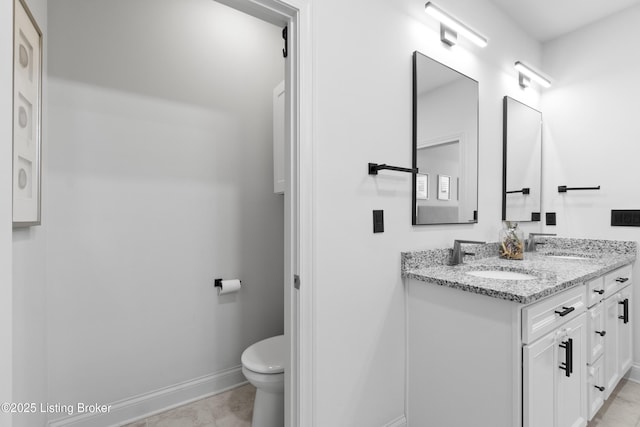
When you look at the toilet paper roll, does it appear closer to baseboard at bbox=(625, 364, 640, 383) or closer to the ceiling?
the ceiling

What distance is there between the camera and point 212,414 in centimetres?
179

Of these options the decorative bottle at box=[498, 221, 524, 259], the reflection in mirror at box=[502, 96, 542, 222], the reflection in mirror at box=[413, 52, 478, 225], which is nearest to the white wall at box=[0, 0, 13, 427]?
the reflection in mirror at box=[413, 52, 478, 225]

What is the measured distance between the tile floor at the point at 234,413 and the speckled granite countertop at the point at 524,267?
0.84 m

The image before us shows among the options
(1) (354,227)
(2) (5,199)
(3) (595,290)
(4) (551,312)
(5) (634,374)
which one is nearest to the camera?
(2) (5,199)

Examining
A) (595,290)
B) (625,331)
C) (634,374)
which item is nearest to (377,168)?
(595,290)

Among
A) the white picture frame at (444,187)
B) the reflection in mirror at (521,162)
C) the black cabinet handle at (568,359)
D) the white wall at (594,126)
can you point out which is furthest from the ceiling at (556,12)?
the black cabinet handle at (568,359)

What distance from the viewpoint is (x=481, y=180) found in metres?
2.05

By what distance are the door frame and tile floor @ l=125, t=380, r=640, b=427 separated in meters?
0.71

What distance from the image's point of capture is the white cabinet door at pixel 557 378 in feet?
3.67

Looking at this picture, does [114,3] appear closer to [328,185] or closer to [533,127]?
[328,185]

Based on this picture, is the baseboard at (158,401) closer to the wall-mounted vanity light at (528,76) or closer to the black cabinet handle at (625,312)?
the black cabinet handle at (625,312)

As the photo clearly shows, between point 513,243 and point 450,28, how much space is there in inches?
53.9

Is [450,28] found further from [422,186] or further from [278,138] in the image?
[278,138]

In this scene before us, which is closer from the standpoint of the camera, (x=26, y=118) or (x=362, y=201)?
(x=26, y=118)
